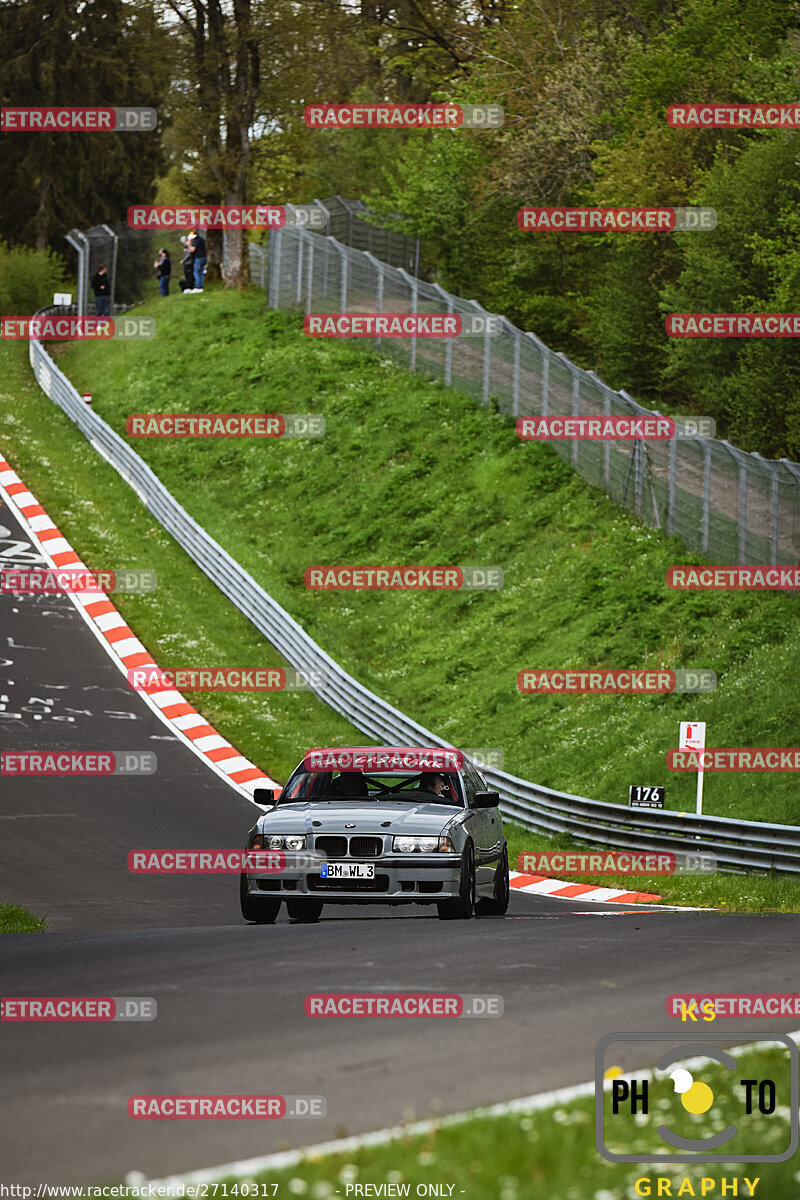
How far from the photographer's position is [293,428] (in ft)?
140

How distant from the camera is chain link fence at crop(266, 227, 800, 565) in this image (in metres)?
27.7

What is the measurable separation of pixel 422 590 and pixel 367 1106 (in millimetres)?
28066

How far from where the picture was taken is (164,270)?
174 ft

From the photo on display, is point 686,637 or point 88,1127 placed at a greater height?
point 88,1127

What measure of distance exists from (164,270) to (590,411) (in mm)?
24315

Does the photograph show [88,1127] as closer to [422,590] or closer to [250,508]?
[422,590]

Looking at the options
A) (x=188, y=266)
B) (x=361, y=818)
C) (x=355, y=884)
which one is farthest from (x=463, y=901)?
(x=188, y=266)

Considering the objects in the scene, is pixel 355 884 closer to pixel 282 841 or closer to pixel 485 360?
pixel 282 841

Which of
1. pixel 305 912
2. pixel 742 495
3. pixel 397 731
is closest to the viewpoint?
pixel 305 912

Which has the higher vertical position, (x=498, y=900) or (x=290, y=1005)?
(x=290, y=1005)

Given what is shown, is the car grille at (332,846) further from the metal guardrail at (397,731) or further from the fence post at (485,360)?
the fence post at (485,360)

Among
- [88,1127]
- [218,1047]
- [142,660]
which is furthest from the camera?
[142,660]

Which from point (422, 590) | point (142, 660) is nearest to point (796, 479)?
point (422, 590)

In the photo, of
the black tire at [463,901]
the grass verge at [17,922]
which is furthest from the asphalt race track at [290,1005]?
the grass verge at [17,922]
